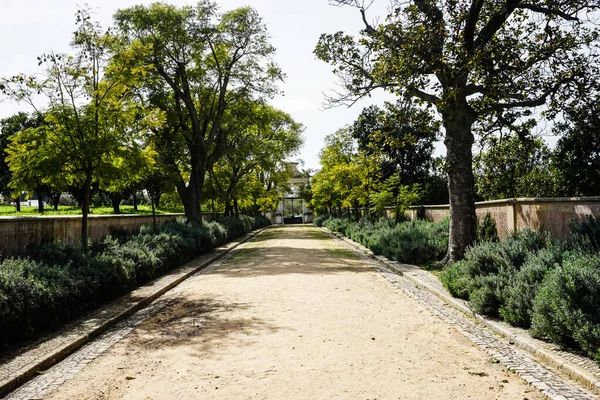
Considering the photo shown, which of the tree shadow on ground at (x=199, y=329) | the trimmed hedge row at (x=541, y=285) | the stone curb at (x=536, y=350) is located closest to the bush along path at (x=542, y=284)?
the trimmed hedge row at (x=541, y=285)

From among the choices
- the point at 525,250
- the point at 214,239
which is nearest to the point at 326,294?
the point at 525,250

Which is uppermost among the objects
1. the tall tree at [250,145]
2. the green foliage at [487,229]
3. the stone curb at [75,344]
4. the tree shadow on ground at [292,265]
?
the tall tree at [250,145]

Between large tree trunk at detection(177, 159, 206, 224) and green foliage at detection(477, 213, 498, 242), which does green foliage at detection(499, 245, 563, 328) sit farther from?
large tree trunk at detection(177, 159, 206, 224)

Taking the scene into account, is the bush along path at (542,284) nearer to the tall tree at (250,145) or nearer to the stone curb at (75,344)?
the stone curb at (75,344)

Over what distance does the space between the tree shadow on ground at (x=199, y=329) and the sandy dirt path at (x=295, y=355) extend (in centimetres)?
2

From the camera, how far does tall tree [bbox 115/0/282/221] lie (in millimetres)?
22297

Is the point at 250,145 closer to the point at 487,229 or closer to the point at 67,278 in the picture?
the point at 487,229

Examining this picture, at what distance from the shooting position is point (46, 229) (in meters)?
10.3

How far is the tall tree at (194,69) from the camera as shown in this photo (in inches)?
878

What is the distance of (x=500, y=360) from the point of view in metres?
5.18

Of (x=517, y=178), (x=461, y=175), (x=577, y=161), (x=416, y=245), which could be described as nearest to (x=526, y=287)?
(x=461, y=175)

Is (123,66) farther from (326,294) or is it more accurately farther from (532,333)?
(532,333)

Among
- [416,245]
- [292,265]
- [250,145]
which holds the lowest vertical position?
[292,265]

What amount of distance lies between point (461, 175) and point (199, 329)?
25.2 feet
